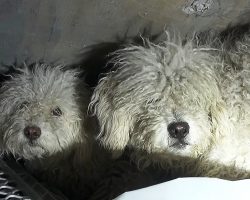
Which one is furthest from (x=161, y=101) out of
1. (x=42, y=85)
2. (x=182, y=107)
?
(x=42, y=85)

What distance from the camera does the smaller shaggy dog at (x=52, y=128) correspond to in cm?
229

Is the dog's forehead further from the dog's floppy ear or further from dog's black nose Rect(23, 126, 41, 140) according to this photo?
the dog's floppy ear

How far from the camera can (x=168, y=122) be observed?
1922 mm

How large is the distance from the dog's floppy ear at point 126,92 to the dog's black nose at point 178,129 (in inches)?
5.8

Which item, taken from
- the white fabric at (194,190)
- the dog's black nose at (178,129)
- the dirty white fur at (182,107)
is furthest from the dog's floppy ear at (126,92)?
the white fabric at (194,190)

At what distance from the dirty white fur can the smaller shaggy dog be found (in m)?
0.26

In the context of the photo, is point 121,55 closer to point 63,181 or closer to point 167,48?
point 167,48

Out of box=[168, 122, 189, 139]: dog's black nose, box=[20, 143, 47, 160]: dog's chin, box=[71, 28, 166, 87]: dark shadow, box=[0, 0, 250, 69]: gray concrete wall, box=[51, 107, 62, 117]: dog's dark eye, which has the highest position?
box=[0, 0, 250, 69]: gray concrete wall

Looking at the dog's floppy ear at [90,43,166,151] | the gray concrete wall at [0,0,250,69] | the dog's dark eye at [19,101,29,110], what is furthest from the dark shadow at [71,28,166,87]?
the dog's dark eye at [19,101,29,110]

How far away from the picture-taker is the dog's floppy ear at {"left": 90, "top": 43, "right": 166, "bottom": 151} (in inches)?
79.4

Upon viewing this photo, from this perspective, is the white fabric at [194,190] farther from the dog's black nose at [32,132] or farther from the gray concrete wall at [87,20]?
the gray concrete wall at [87,20]

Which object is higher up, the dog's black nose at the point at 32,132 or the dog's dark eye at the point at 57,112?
the dog's dark eye at the point at 57,112

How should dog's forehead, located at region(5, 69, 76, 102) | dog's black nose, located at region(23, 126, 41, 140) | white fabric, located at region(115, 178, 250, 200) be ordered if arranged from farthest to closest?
dog's forehead, located at region(5, 69, 76, 102)
dog's black nose, located at region(23, 126, 41, 140)
white fabric, located at region(115, 178, 250, 200)

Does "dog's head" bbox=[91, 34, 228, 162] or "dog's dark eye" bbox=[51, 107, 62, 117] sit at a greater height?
"dog's head" bbox=[91, 34, 228, 162]
